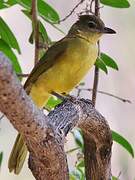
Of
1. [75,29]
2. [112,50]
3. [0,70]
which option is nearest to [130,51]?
[112,50]

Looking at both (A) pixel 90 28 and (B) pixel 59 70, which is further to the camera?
Result: (A) pixel 90 28

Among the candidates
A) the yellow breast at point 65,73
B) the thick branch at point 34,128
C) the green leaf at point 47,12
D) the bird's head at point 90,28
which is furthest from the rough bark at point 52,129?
the bird's head at point 90,28

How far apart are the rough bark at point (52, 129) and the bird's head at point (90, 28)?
1.10ft

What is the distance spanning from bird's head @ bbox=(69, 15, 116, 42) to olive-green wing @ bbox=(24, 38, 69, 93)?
16cm

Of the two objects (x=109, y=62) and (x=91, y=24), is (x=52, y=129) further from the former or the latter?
(x=91, y=24)

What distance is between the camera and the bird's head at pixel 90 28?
1702 mm

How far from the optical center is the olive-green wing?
4.96ft

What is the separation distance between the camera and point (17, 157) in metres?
1.41

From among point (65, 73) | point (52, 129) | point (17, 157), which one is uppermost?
point (52, 129)

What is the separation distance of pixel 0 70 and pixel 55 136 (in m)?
0.27

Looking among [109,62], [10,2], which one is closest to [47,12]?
[10,2]

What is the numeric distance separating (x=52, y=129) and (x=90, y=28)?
80 cm

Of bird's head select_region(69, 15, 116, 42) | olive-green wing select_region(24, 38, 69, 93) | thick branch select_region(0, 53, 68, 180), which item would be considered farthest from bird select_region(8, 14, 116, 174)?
thick branch select_region(0, 53, 68, 180)

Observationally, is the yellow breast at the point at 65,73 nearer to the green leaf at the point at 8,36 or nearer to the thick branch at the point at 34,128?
the green leaf at the point at 8,36
